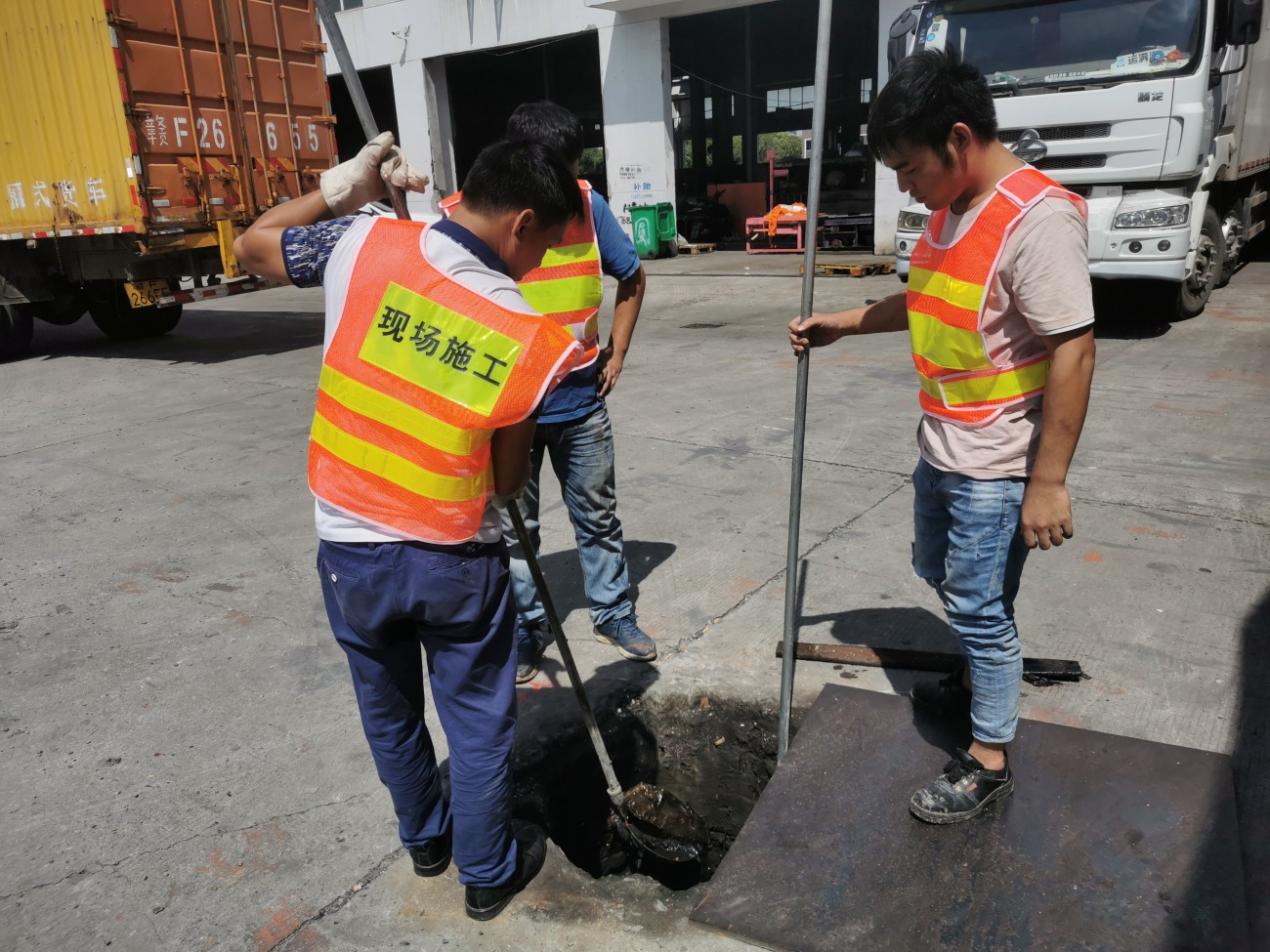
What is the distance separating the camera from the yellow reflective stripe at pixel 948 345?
2.15 metres

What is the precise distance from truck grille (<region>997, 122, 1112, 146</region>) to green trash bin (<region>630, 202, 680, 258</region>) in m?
10.0

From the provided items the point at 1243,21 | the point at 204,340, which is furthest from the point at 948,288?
the point at 204,340

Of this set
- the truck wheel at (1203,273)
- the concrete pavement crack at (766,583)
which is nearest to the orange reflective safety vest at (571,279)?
the concrete pavement crack at (766,583)

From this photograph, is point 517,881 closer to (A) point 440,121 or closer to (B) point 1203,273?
(B) point 1203,273

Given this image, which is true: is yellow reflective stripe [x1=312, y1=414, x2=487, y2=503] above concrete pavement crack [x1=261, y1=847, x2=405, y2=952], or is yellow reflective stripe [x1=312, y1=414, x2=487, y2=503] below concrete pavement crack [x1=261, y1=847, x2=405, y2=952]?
above

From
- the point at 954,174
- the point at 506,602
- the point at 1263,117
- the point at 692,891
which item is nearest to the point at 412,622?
the point at 506,602

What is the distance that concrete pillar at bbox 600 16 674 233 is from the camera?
668 inches

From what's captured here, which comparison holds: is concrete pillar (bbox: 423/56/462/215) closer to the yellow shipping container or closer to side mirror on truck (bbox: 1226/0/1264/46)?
the yellow shipping container

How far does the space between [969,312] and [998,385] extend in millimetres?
181

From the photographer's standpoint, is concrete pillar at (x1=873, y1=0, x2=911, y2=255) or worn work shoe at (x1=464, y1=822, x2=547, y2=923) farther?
concrete pillar at (x1=873, y1=0, x2=911, y2=255)

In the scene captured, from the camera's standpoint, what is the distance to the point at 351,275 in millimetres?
1851

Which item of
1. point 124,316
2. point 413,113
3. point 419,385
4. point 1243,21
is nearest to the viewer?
point 419,385

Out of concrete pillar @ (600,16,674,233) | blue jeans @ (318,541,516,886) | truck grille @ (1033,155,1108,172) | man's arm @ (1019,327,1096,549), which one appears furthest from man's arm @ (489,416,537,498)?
concrete pillar @ (600,16,674,233)

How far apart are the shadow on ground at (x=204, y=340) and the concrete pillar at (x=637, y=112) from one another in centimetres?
750
